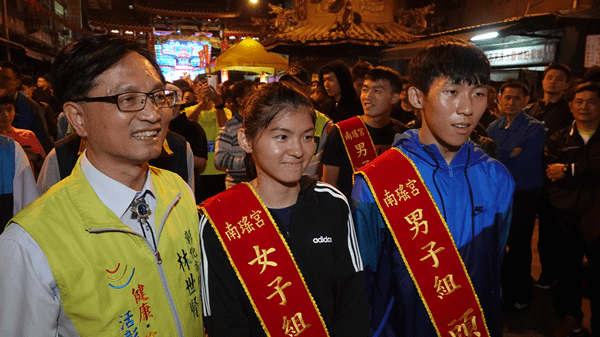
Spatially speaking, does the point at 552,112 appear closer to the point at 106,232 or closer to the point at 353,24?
the point at 106,232

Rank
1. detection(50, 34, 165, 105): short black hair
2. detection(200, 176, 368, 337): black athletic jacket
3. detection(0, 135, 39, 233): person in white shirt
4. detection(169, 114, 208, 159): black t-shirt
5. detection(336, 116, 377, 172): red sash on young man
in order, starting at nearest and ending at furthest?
detection(50, 34, 165, 105): short black hair, detection(200, 176, 368, 337): black athletic jacket, detection(0, 135, 39, 233): person in white shirt, detection(336, 116, 377, 172): red sash on young man, detection(169, 114, 208, 159): black t-shirt

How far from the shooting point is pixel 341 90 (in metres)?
4.74

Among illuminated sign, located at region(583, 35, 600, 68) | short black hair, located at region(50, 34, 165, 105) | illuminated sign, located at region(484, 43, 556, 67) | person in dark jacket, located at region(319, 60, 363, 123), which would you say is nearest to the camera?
short black hair, located at region(50, 34, 165, 105)

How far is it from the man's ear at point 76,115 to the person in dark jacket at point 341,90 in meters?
3.46

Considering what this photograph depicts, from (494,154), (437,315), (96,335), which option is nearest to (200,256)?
(96,335)

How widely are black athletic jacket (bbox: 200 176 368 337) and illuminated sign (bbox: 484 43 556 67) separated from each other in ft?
26.1

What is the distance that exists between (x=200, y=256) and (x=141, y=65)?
784 mm

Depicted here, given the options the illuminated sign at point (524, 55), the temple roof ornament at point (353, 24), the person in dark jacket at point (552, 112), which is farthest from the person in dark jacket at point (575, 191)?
the temple roof ornament at point (353, 24)

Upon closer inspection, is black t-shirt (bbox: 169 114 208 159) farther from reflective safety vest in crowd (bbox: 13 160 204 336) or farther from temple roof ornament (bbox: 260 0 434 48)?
temple roof ornament (bbox: 260 0 434 48)

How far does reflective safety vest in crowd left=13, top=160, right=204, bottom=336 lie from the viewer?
3.96 ft

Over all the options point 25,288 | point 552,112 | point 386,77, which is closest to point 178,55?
point 552,112

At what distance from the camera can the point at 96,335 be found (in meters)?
1.24

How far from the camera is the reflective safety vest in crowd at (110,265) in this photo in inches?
47.5

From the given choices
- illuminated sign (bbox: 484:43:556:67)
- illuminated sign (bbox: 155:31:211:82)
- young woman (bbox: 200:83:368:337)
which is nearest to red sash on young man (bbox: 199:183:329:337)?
young woman (bbox: 200:83:368:337)
